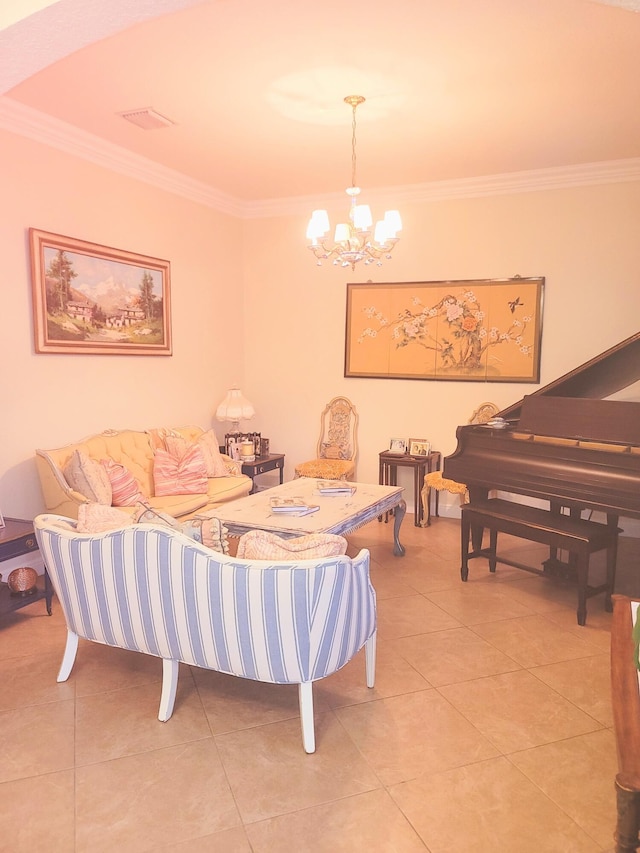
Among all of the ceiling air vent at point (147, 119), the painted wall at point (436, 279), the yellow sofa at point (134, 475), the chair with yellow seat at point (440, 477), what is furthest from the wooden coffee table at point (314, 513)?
the ceiling air vent at point (147, 119)

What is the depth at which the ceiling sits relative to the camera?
2748 mm

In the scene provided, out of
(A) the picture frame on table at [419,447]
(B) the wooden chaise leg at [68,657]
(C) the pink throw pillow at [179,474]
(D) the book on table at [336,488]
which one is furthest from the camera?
(A) the picture frame on table at [419,447]

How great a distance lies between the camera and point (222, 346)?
640 cm

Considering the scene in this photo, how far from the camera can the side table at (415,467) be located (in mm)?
5707

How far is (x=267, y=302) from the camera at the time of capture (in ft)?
21.8

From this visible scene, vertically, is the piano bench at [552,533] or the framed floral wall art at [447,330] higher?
the framed floral wall art at [447,330]

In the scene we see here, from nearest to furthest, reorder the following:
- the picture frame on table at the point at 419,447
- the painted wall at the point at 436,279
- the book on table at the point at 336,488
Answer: the book on table at the point at 336,488, the painted wall at the point at 436,279, the picture frame on table at the point at 419,447

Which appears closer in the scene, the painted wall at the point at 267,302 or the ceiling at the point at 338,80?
the ceiling at the point at 338,80

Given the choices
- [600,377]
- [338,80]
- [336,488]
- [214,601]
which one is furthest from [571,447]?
[338,80]

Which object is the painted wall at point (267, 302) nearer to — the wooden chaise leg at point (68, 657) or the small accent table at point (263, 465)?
the small accent table at point (263, 465)

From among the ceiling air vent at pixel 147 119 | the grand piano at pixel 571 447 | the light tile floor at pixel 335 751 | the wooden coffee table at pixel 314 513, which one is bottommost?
the light tile floor at pixel 335 751

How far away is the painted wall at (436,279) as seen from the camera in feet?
17.3

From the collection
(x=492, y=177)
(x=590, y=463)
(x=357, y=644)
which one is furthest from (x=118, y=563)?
(x=492, y=177)

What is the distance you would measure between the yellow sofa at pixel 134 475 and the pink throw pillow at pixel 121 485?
0.09 metres
